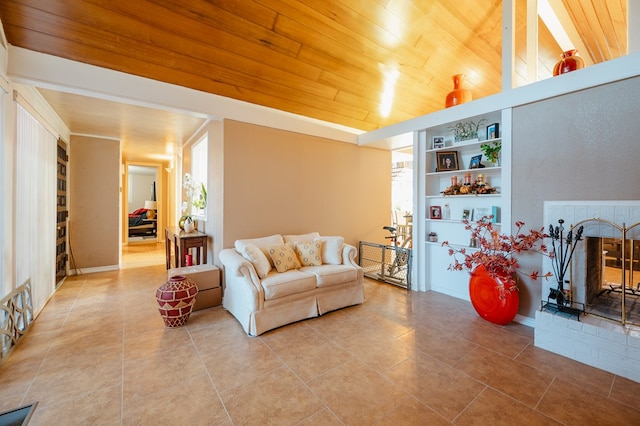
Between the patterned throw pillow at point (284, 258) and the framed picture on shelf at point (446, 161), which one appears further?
the framed picture on shelf at point (446, 161)

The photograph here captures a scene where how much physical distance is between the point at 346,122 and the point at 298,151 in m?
1.09

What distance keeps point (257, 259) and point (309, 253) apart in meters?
0.71

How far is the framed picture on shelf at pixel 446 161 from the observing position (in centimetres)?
370

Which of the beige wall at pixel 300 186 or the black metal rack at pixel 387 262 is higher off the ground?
the beige wall at pixel 300 186

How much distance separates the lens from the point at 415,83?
13.7 ft

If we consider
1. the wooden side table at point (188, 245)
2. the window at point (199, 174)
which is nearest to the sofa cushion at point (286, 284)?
the wooden side table at point (188, 245)

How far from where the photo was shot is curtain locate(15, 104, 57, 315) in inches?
100

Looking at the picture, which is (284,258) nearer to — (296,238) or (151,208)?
(296,238)

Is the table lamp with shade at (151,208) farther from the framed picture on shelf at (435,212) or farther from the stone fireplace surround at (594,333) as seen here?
the stone fireplace surround at (594,333)

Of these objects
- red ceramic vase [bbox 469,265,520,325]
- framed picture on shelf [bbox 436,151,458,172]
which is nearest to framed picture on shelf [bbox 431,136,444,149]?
framed picture on shelf [bbox 436,151,458,172]

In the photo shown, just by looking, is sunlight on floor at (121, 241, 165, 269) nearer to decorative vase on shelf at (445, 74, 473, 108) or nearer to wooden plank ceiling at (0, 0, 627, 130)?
wooden plank ceiling at (0, 0, 627, 130)

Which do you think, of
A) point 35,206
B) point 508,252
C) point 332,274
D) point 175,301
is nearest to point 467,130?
point 508,252

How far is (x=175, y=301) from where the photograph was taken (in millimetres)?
2646

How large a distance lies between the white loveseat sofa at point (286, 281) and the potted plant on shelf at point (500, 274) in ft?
4.33
